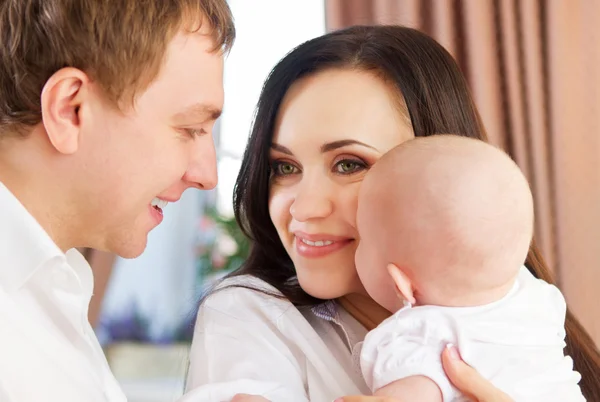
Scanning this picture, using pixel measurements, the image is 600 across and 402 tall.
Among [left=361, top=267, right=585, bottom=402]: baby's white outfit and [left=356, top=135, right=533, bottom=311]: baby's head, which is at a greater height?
[left=356, top=135, right=533, bottom=311]: baby's head

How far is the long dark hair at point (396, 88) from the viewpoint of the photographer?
1.65 metres

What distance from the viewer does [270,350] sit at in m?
1.53

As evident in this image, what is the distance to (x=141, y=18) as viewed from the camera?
4.53 feet

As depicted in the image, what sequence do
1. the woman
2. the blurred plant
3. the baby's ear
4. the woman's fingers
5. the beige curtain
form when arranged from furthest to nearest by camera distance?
1. the blurred plant
2. the beige curtain
3. the woman
4. the baby's ear
5. the woman's fingers

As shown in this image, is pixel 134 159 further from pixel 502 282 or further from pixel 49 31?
Result: pixel 502 282

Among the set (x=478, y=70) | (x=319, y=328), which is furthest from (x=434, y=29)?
(x=319, y=328)

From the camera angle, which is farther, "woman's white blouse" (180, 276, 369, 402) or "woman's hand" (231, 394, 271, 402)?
"woman's white blouse" (180, 276, 369, 402)

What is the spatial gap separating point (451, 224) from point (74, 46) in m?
0.75

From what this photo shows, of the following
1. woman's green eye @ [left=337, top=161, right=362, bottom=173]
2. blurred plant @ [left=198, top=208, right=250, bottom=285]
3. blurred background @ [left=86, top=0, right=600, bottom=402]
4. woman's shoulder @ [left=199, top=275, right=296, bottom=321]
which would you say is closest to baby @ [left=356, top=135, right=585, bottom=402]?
woman's green eye @ [left=337, top=161, right=362, bottom=173]

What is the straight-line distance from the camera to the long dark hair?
5.41ft

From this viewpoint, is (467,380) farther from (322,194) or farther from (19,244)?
(19,244)

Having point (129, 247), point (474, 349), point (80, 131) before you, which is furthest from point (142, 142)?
point (474, 349)

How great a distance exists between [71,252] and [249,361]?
21.3 inches

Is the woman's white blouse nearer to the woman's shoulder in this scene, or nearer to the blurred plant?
the woman's shoulder
